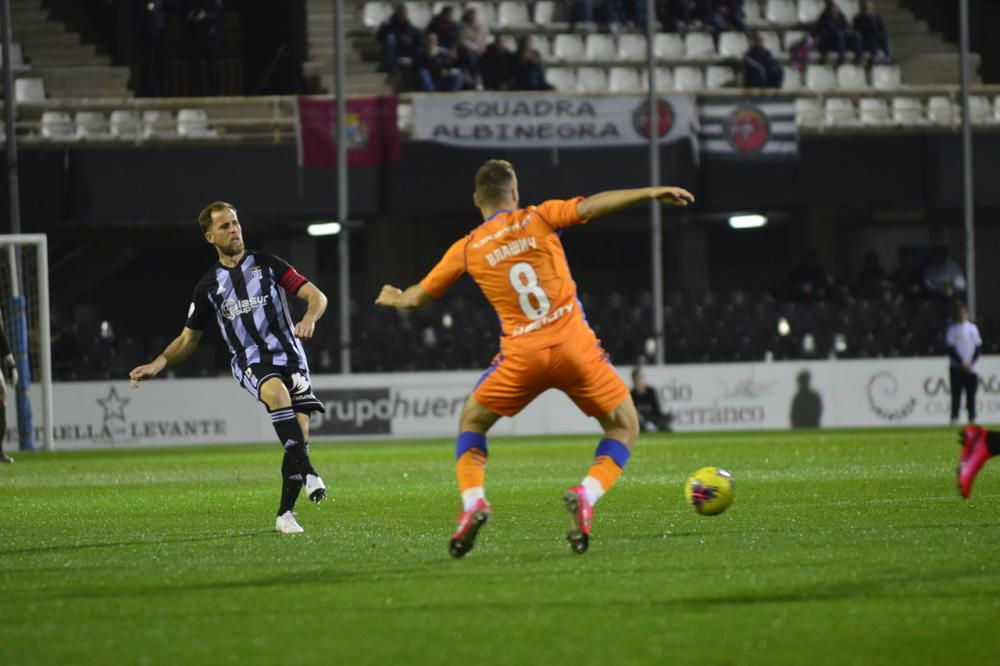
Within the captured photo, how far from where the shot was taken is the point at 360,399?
87.7ft

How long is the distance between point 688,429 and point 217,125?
10.4 m

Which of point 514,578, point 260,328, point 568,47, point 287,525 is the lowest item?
point 287,525

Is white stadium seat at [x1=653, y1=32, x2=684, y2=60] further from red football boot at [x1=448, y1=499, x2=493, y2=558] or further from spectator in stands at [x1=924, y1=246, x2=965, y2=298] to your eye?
red football boot at [x1=448, y1=499, x2=493, y2=558]

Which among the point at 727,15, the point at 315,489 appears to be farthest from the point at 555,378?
the point at 727,15

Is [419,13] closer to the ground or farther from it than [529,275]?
farther from it

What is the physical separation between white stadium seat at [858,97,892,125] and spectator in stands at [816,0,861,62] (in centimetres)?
172

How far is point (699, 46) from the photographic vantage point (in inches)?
1346

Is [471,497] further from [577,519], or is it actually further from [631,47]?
[631,47]

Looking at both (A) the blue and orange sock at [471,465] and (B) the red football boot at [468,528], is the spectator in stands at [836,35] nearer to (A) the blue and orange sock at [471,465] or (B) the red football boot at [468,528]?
(A) the blue and orange sock at [471,465]

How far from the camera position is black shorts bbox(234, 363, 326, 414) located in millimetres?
10695

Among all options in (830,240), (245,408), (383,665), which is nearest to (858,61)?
(830,240)

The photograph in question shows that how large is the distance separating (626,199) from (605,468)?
145 cm

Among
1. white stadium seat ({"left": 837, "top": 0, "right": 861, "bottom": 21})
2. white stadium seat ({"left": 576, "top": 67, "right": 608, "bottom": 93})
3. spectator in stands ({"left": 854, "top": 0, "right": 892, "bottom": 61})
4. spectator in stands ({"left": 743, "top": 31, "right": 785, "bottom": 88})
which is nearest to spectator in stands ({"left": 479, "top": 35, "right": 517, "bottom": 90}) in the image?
white stadium seat ({"left": 576, "top": 67, "right": 608, "bottom": 93})

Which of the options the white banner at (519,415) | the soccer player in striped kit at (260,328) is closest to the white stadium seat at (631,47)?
the white banner at (519,415)
